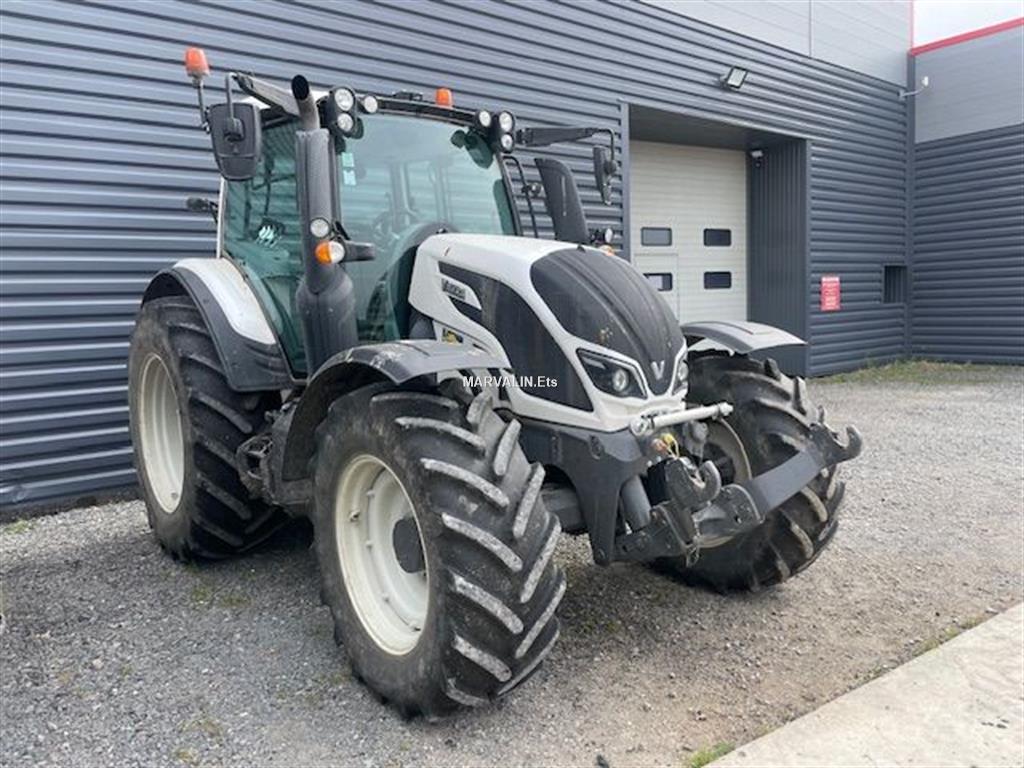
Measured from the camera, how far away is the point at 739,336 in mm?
3617

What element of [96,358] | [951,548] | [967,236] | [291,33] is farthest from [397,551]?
[967,236]

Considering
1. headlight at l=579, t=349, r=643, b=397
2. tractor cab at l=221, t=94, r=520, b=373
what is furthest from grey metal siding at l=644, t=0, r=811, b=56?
headlight at l=579, t=349, r=643, b=397

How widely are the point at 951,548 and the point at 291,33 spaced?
6.08 metres

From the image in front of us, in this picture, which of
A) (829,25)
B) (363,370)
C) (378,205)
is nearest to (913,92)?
(829,25)

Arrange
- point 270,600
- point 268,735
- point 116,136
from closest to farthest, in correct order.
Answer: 1. point 268,735
2. point 270,600
3. point 116,136

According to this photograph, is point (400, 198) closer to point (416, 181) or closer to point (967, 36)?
point (416, 181)

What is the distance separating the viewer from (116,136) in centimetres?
571

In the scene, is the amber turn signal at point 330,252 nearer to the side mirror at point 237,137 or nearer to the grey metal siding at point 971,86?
the side mirror at point 237,137

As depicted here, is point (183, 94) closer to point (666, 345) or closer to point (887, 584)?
point (666, 345)

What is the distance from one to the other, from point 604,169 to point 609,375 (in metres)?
1.73

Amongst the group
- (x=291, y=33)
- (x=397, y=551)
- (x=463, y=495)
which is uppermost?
(x=291, y=33)

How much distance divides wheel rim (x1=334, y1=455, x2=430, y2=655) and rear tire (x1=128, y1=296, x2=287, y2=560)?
3.81 ft

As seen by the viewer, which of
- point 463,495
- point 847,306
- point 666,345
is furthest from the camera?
point 847,306

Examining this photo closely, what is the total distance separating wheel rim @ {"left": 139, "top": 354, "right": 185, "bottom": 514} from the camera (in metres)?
4.50
